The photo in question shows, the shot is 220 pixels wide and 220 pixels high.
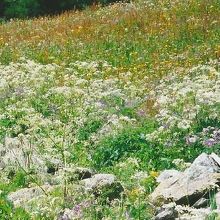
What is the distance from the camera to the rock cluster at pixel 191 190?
6.12 m

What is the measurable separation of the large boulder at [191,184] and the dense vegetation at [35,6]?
94.6ft

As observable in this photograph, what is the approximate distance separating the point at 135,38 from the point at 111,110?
8.28 metres

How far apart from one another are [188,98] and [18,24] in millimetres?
17454

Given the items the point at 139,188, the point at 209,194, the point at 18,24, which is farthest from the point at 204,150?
the point at 18,24

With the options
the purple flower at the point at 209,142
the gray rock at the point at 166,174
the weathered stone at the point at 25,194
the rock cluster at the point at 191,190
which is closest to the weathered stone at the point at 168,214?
the rock cluster at the point at 191,190

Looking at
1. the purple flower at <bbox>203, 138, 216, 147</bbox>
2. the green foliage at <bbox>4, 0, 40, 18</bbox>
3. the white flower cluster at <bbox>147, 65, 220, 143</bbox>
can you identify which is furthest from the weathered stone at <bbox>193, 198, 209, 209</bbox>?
the green foliage at <bbox>4, 0, 40, 18</bbox>

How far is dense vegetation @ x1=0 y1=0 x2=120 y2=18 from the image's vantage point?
35.8 m

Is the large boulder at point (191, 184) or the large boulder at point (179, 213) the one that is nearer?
the large boulder at point (179, 213)

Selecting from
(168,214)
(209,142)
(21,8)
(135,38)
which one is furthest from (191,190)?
(21,8)

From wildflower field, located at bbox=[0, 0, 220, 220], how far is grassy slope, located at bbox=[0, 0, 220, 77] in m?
0.05

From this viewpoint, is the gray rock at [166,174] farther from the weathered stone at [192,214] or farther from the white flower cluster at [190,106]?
the weathered stone at [192,214]

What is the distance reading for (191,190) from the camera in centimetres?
648

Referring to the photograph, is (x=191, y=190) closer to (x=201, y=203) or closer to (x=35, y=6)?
(x=201, y=203)

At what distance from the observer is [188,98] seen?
9188mm
